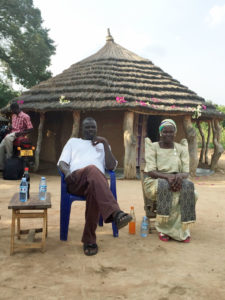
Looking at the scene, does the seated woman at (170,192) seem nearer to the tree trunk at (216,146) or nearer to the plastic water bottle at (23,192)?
the plastic water bottle at (23,192)

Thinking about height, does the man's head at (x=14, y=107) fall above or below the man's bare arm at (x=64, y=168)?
above

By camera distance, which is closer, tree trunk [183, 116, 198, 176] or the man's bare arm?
the man's bare arm

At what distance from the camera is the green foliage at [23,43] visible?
15070 mm

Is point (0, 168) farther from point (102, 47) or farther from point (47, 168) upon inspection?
point (102, 47)

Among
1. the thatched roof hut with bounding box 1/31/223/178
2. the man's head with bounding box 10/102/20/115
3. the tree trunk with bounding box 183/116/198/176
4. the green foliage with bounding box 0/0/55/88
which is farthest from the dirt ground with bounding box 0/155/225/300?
the green foliage with bounding box 0/0/55/88

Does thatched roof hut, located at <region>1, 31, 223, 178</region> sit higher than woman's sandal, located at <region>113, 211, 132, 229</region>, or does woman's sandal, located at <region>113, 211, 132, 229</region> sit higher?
thatched roof hut, located at <region>1, 31, 223, 178</region>

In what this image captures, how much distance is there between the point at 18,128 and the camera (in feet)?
23.2

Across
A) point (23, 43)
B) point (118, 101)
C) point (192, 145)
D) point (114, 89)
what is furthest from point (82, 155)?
point (23, 43)

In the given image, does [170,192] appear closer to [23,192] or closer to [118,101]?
[23,192]

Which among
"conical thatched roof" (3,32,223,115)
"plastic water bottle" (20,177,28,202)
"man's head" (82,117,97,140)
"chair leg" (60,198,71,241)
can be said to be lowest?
"chair leg" (60,198,71,241)

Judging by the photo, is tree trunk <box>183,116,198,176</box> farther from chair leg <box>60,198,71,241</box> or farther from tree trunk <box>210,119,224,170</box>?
chair leg <box>60,198,71,241</box>

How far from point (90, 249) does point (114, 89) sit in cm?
648

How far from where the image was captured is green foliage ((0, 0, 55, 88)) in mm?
15070

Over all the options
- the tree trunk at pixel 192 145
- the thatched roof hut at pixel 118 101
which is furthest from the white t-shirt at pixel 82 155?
the tree trunk at pixel 192 145
